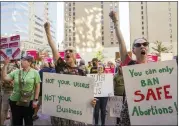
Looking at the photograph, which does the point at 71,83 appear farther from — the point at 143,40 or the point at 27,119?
the point at 27,119

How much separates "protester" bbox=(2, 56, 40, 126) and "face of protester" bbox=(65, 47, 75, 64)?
142 cm

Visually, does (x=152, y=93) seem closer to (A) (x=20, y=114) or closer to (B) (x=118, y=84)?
(A) (x=20, y=114)

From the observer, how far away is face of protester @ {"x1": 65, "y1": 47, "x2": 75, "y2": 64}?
13.3 ft

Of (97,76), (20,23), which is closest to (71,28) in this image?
(20,23)

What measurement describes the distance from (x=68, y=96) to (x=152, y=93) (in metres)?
1.21

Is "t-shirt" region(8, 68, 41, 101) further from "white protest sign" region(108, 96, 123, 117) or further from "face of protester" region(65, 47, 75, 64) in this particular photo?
"white protest sign" region(108, 96, 123, 117)

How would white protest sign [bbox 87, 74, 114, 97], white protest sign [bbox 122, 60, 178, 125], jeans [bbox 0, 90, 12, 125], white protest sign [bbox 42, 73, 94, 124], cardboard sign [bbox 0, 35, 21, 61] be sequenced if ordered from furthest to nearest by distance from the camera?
white protest sign [bbox 87, 74, 114, 97]
jeans [bbox 0, 90, 12, 125]
cardboard sign [bbox 0, 35, 21, 61]
white protest sign [bbox 42, 73, 94, 124]
white protest sign [bbox 122, 60, 178, 125]

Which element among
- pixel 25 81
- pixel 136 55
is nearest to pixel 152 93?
pixel 136 55

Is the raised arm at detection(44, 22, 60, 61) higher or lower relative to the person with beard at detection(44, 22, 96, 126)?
higher

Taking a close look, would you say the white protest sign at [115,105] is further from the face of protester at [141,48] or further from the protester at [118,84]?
the face of protester at [141,48]

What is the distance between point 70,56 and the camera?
409 centimetres

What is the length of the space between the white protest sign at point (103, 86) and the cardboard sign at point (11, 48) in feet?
6.55

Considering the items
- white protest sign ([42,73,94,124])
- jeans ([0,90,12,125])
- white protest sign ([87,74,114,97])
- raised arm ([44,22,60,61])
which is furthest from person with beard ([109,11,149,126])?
jeans ([0,90,12,125])

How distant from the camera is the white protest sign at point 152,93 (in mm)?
3121
